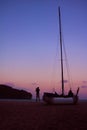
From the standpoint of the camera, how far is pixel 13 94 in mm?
96625

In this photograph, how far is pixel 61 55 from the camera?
44688mm

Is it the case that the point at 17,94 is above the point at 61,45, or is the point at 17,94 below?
below

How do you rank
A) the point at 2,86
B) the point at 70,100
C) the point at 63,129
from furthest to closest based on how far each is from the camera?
the point at 2,86 < the point at 70,100 < the point at 63,129

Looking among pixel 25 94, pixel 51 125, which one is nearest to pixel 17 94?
pixel 25 94

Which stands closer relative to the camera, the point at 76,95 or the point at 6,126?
the point at 6,126

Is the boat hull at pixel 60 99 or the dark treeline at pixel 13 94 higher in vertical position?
the dark treeline at pixel 13 94

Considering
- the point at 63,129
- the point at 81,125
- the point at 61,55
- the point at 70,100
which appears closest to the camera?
the point at 63,129

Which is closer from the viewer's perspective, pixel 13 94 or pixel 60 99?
pixel 60 99

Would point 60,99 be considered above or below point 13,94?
below

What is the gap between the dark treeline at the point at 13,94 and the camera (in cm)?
9336

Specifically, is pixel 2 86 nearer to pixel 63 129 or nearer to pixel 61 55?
pixel 61 55

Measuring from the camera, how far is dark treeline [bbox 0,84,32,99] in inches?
3675

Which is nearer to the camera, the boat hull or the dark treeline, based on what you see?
the boat hull

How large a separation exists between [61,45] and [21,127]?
31.9 meters
